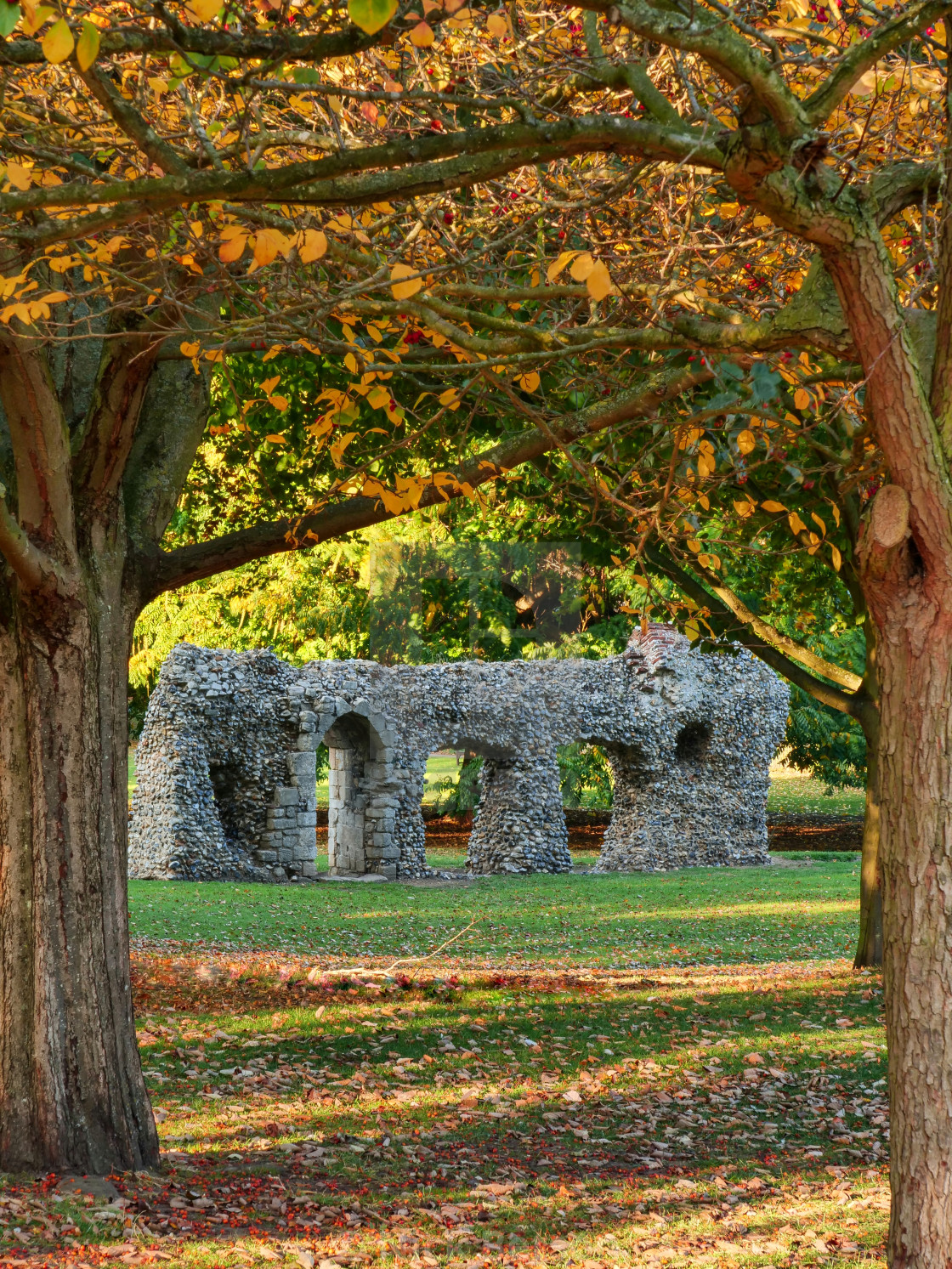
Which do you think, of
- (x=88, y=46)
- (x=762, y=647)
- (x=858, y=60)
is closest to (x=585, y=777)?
(x=762, y=647)

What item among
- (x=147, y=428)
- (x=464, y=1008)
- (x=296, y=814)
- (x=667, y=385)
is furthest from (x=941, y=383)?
(x=296, y=814)

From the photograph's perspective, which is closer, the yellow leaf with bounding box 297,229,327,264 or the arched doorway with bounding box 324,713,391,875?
the yellow leaf with bounding box 297,229,327,264

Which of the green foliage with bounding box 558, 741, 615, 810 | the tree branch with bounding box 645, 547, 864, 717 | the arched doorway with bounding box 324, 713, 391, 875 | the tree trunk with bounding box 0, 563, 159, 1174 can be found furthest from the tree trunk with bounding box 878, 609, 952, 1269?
the green foliage with bounding box 558, 741, 615, 810

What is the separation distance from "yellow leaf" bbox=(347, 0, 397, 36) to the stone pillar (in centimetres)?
2161

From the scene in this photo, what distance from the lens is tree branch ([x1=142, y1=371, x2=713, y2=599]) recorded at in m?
6.17

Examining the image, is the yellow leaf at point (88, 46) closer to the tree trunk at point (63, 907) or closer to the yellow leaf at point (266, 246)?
the yellow leaf at point (266, 246)

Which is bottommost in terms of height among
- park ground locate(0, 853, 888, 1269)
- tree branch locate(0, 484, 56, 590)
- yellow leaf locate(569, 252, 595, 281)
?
park ground locate(0, 853, 888, 1269)

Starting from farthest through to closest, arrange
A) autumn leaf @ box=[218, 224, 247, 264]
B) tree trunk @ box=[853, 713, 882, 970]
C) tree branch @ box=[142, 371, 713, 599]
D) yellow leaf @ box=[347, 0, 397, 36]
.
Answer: tree trunk @ box=[853, 713, 882, 970]
tree branch @ box=[142, 371, 713, 599]
autumn leaf @ box=[218, 224, 247, 264]
yellow leaf @ box=[347, 0, 397, 36]

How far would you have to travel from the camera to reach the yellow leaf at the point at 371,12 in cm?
284

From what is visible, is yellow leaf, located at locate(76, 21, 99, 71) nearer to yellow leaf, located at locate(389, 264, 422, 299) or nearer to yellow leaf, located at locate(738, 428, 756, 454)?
yellow leaf, located at locate(389, 264, 422, 299)

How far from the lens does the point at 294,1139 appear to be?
245 inches

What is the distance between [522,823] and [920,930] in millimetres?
20600

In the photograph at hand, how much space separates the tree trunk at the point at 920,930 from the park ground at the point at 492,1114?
130cm

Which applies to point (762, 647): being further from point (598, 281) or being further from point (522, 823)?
point (522, 823)
